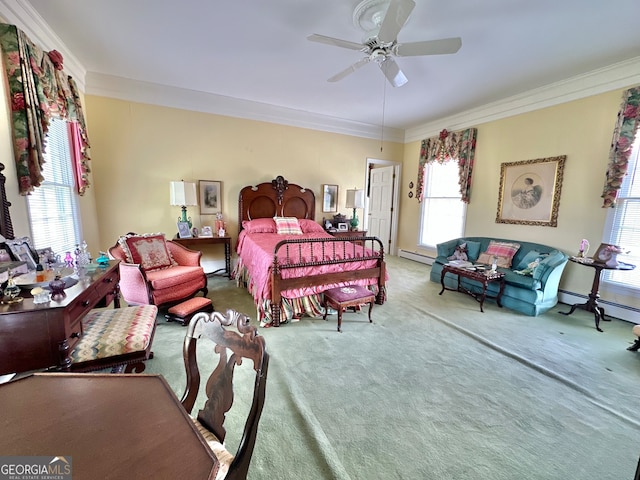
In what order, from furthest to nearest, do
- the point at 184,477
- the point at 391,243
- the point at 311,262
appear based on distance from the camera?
the point at 391,243
the point at 311,262
the point at 184,477

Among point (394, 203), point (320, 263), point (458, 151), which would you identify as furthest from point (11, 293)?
point (394, 203)

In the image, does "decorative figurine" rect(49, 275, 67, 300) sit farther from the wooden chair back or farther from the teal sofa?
the teal sofa

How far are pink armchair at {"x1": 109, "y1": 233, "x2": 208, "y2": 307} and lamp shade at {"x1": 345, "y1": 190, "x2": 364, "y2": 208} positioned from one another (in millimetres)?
3079

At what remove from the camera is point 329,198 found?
571cm

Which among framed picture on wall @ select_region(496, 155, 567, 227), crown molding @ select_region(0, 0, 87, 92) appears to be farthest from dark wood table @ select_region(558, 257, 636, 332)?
crown molding @ select_region(0, 0, 87, 92)

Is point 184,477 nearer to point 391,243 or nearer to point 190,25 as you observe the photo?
point 190,25

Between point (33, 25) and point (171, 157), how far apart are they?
1998 mm

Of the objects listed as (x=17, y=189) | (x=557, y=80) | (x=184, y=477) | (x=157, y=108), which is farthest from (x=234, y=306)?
(x=557, y=80)

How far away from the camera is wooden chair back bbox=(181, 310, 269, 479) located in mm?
870

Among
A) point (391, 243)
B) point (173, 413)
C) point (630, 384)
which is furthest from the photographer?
point (391, 243)

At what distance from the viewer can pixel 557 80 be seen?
145 inches

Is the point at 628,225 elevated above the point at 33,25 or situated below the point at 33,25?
below

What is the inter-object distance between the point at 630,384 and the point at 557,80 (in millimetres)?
3797
